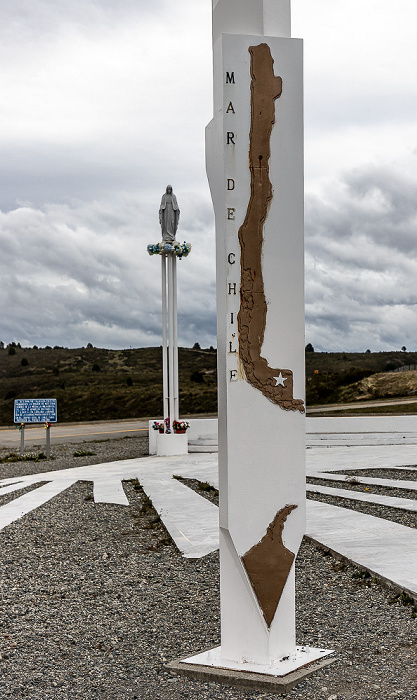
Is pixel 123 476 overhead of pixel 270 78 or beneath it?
beneath

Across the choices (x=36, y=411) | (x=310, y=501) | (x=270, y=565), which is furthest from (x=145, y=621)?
(x=36, y=411)

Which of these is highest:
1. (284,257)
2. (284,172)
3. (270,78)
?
(270,78)

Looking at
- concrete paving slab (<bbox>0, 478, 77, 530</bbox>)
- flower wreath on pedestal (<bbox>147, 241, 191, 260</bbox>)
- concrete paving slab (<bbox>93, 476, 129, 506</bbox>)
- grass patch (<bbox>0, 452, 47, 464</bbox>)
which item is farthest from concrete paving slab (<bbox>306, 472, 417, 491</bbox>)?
grass patch (<bbox>0, 452, 47, 464</bbox>)

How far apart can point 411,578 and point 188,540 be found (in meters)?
2.36

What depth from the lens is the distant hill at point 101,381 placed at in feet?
146

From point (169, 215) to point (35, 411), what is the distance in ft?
19.0

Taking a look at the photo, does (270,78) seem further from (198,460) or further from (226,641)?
(198,460)

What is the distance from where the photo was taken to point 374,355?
68.4 metres

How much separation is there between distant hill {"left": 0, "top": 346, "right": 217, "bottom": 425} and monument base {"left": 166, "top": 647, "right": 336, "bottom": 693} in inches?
1379

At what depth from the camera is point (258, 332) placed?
3.58 metres

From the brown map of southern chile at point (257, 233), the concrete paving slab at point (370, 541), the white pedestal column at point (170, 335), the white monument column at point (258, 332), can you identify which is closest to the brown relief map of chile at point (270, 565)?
the white monument column at point (258, 332)

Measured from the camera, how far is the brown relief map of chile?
11.7ft

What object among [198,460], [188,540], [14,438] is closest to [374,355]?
[14,438]

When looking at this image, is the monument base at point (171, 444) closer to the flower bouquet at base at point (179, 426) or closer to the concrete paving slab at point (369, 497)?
the flower bouquet at base at point (179, 426)
